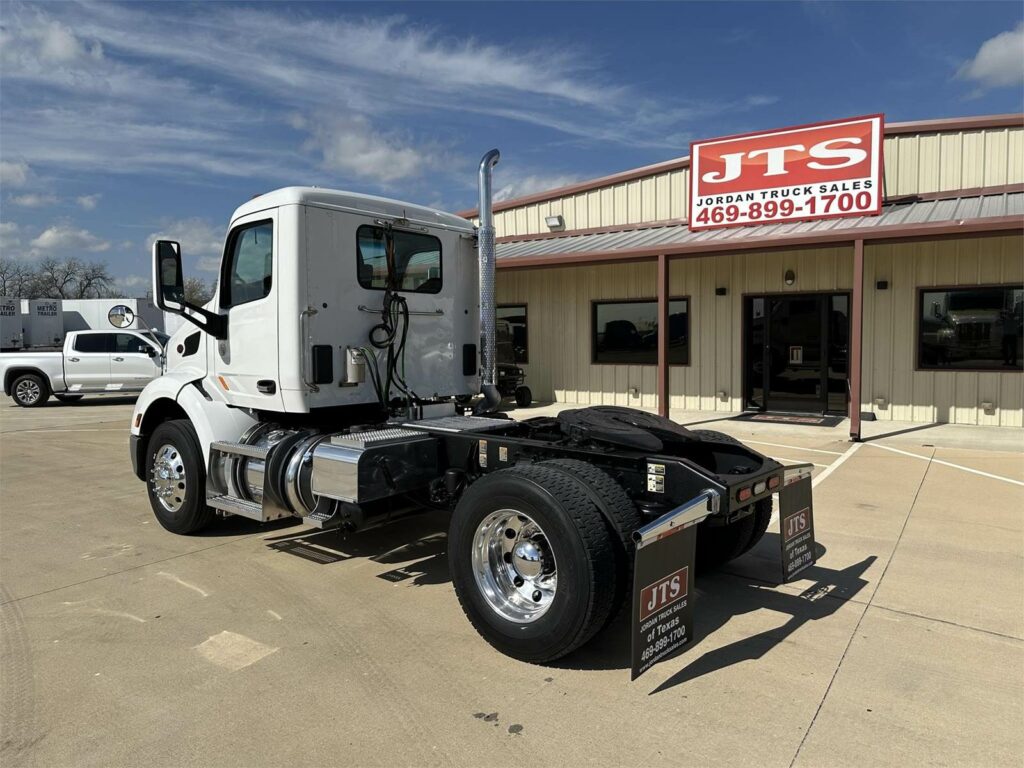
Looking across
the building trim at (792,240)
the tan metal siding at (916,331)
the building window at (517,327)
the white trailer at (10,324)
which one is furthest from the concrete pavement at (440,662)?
the white trailer at (10,324)

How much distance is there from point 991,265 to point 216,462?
37.5ft

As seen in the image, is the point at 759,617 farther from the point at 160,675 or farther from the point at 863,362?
the point at 863,362

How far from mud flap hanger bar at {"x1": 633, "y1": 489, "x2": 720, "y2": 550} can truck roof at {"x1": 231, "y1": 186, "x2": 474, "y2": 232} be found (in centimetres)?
316

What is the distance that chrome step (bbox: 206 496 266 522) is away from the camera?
5086mm

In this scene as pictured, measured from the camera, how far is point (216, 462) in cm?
548

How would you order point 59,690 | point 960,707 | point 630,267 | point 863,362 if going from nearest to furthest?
1. point 960,707
2. point 59,690
3. point 863,362
4. point 630,267

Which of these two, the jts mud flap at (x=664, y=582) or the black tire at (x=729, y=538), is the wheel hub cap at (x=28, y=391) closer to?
the black tire at (x=729, y=538)

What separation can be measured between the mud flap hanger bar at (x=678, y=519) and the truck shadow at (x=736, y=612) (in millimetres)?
706

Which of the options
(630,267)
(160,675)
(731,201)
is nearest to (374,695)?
(160,675)

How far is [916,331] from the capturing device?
1184 centimetres

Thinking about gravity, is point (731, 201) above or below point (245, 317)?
above

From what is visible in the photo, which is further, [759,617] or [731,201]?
[731,201]

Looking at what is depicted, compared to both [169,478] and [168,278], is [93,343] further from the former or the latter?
[168,278]

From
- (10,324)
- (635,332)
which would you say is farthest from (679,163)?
(10,324)
